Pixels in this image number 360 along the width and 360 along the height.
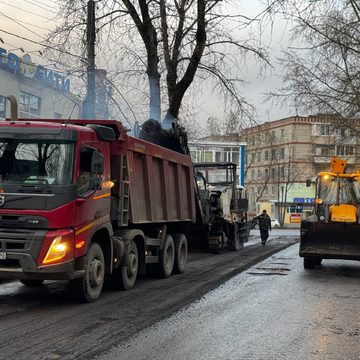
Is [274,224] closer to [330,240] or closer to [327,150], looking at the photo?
[327,150]

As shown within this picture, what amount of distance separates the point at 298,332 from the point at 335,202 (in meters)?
7.99

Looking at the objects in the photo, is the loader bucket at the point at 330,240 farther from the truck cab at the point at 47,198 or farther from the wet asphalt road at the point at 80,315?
the truck cab at the point at 47,198

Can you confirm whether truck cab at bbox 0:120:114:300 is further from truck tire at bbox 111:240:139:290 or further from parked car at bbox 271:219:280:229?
parked car at bbox 271:219:280:229

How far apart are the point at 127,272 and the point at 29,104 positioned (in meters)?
20.5

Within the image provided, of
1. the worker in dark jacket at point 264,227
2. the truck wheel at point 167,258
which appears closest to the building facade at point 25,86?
the worker in dark jacket at point 264,227

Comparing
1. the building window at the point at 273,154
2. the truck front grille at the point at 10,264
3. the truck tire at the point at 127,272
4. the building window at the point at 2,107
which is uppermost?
the building window at the point at 273,154

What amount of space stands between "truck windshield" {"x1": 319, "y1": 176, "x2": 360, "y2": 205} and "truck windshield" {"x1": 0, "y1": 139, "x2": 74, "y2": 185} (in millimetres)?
8532

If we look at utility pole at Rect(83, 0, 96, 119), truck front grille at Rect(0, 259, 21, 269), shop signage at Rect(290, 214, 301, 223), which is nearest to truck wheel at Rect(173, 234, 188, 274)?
utility pole at Rect(83, 0, 96, 119)

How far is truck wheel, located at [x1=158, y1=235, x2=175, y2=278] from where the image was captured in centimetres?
1139

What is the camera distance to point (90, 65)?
1556cm

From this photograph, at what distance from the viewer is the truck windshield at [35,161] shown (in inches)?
302

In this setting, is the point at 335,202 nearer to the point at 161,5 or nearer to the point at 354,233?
the point at 354,233

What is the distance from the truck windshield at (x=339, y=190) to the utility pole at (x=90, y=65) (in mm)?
6830

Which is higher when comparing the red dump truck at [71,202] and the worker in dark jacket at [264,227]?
the red dump truck at [71,202]
